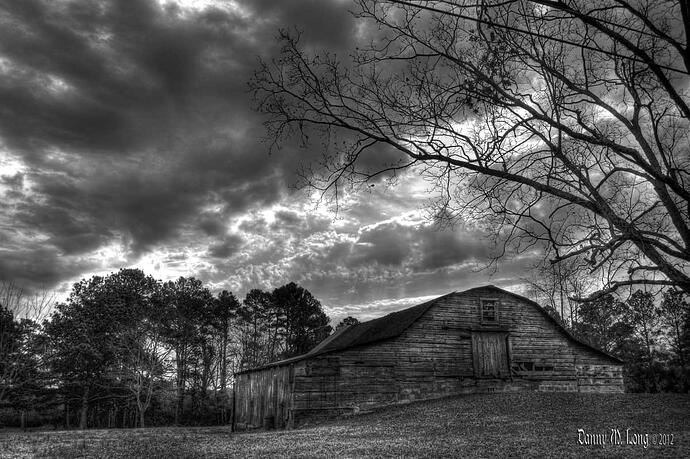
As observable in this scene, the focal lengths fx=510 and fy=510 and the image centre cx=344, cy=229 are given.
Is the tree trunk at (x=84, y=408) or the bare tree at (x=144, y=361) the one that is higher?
the bare tree at (x=144, y=361)

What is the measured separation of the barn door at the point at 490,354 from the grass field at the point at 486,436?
17.6 ft

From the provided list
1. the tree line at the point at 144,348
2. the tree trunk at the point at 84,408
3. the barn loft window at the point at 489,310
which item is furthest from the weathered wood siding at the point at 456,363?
the tree trunk at the point at 84,408

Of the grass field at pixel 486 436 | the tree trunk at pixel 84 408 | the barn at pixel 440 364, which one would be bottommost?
the tree trunk at pixel 84 408

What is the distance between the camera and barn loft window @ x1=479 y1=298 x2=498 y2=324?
29.7 metres

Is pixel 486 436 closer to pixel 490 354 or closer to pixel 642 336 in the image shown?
pixel 490 354

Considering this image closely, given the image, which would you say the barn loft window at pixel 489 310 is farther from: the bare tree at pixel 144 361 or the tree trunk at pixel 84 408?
the tree trunk at pixel 84 408

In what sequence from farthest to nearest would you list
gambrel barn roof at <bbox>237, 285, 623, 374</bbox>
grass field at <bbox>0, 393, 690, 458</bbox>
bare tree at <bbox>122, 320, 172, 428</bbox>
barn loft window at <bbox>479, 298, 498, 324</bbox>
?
bare tree at <bbox>122, 320, 172, 428</bbox>
barn loft window at <bbox>479, 298, 498, 324</bbox>
gambrel barn roof at <bbox>237, 285, 623, 374</bbox>
grass field at <bbox>0, 393, 690, 458</bbox>

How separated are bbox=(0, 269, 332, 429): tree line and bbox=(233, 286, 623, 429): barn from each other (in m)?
13.8

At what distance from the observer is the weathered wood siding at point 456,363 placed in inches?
1006

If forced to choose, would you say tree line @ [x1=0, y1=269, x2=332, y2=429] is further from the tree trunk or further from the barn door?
the barn door

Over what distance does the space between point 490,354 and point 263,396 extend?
13.3 metres

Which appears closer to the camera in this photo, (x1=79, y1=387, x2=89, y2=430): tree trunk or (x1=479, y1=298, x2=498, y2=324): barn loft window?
(x1=479, y1=298, x2=498, y2=324): barn loft window

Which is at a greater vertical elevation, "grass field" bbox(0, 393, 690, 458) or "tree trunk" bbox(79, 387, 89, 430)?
"grass field" bbox(0, 393, 690, 458)

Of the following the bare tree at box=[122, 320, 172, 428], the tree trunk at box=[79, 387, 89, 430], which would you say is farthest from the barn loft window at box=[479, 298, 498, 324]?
the tree trunk at box=[79, 387, 89, 430]
